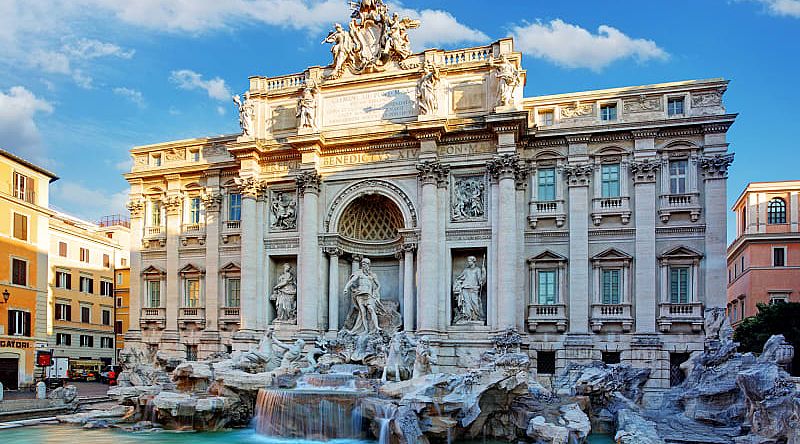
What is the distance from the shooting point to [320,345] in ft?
83.0

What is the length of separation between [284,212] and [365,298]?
17.3 feet

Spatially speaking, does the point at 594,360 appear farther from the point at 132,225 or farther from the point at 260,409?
the point at 132,225

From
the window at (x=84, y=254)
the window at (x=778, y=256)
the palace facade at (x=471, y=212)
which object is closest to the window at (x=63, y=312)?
the window at (x=84, y=254)

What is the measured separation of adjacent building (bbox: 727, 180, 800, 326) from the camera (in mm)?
39344

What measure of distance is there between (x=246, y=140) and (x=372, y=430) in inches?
570

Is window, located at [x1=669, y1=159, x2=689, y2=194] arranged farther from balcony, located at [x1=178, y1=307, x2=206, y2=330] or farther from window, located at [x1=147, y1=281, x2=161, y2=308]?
window, located at [x1=147, y1=281, x2=161, y2=308]

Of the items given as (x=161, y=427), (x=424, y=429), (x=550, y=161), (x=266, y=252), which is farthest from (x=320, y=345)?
(x=550, y=161)

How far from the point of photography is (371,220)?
28.5 m

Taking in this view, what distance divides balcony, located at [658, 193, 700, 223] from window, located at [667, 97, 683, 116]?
9.89ft

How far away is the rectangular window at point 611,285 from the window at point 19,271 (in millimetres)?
26013

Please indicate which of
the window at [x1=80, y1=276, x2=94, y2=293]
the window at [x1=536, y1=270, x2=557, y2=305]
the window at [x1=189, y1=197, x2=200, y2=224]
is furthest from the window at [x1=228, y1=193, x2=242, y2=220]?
the window at [x1=80, y1=276, x2=94, y2=293]

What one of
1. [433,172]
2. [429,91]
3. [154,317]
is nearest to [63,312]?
[154,317]

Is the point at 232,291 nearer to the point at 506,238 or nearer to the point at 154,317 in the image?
the point at 154,317

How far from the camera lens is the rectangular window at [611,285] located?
24.4 meters
